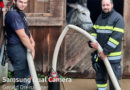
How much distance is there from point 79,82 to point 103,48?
4.75 feet

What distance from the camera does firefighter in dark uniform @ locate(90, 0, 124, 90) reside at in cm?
384

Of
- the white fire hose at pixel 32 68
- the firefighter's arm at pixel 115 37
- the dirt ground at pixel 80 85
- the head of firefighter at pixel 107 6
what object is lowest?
the dirt ground at pixel 80 85

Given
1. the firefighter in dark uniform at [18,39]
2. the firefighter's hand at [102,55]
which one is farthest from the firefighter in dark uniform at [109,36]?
the firefighter in dark uniform at [18,39]

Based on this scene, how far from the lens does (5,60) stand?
470 centimetres

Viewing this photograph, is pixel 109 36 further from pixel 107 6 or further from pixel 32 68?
pixel 32 68

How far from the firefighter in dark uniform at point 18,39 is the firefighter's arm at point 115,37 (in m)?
1.12

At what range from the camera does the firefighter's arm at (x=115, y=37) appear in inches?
150

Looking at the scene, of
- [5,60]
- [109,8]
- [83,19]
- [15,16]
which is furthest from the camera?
[83,19]

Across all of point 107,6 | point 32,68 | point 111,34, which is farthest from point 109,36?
point 32,68

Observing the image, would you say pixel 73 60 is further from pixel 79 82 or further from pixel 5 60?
pixel 5 60

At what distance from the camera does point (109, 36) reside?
3982 mm

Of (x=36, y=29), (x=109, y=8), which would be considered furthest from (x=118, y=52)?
(x=36, y=29)

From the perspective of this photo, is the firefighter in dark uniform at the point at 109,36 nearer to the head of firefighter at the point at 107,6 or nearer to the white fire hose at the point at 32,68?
the head of firefighter at the point at 107,6

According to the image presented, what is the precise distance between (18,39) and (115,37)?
139 centimetres
